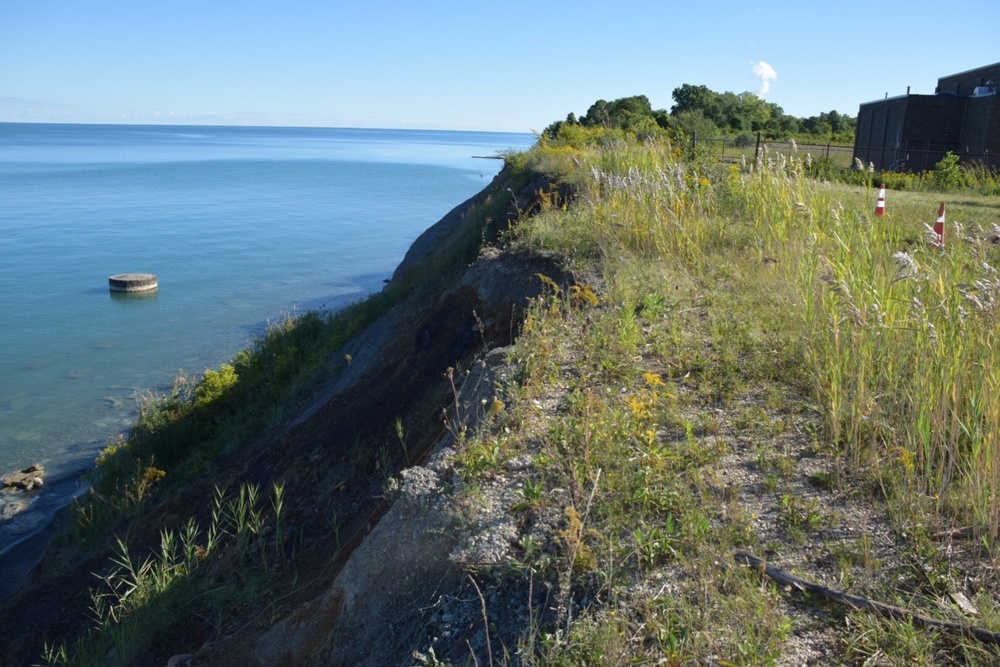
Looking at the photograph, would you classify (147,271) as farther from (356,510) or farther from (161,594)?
(161,594)

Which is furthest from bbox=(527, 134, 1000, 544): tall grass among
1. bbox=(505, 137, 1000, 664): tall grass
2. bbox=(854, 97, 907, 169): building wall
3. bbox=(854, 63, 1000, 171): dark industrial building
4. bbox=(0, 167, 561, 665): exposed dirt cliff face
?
bbox=(854, 97, 907, 169): building wall

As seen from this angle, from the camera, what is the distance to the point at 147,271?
31828 mm

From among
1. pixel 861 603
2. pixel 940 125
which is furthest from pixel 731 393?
pixel 940 125

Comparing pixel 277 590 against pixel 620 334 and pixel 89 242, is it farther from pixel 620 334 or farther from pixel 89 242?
pixel 89 242

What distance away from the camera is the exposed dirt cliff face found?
423cm

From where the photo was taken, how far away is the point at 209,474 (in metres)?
10.0

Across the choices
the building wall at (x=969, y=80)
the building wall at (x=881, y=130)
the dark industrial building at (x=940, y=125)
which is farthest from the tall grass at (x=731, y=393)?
the building wall at (x=969, y=80)

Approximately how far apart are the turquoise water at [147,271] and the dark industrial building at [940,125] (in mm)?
23794

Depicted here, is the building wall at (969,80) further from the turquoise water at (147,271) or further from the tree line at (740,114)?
the turquoise water at (147,271)

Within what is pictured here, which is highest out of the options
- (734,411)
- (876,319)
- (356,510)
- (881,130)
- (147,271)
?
(881,130)

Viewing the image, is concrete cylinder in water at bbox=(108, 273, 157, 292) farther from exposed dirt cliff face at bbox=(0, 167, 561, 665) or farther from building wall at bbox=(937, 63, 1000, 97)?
building wall at bbox=(937, 63, 1000, 97)

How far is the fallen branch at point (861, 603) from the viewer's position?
2.82m

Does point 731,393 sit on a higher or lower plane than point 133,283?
higher

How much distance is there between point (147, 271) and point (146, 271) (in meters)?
0.04
